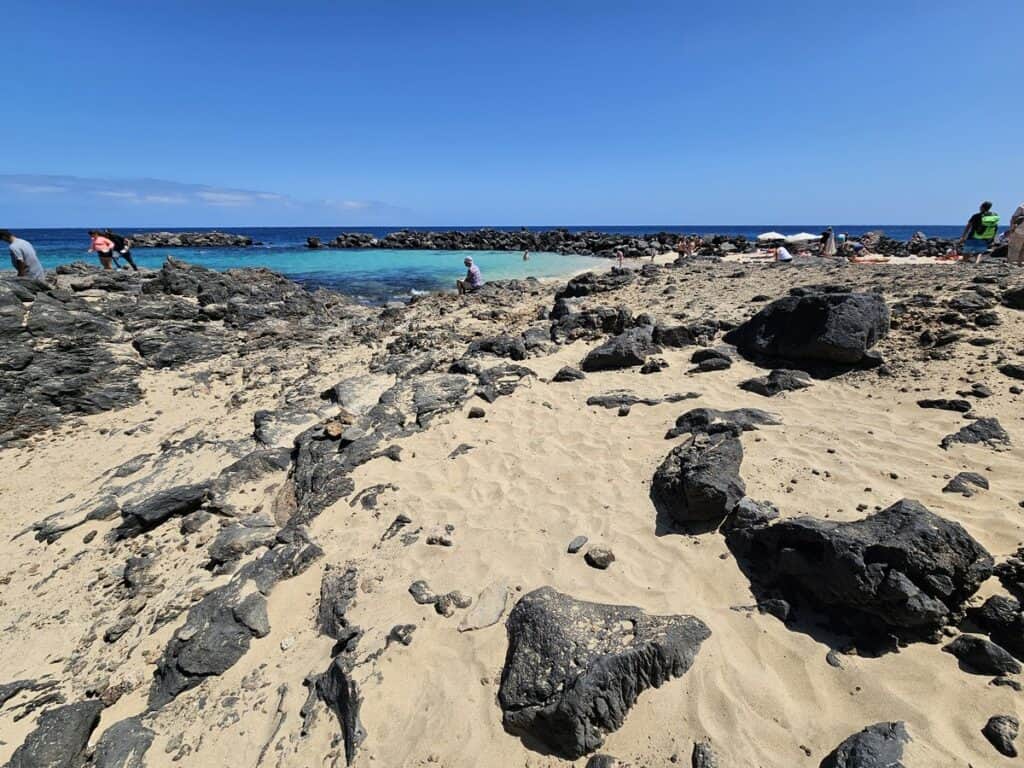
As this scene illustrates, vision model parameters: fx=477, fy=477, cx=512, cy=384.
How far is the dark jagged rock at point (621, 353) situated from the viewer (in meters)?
8.15

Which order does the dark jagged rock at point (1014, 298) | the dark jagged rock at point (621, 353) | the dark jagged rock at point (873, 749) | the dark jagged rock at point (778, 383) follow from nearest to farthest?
the dark jagged rock at point (873, 749)
the dark jagged rock at point (778, 383)
the dark jagged rock at point (1014, 298)
the dark jagged rock at point (621, 353)

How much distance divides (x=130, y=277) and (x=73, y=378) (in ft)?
27.3

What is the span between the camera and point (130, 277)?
15.3 m

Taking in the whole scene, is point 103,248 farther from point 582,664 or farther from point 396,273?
point 582,664

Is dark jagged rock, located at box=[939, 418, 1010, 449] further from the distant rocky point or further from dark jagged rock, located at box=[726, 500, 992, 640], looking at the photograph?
the distant rocky point

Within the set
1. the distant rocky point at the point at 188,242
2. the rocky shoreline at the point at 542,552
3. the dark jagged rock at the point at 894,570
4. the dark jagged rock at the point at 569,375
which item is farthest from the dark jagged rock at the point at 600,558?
the distant rocky point at the point at 188,242

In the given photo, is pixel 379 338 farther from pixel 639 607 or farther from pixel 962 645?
pixel 962 645

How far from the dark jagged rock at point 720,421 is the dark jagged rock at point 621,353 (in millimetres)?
2431

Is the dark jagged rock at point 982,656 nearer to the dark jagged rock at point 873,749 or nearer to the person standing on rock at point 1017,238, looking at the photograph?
the dark jagged rock at point 873,749

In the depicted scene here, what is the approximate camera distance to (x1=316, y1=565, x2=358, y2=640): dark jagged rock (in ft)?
12.4

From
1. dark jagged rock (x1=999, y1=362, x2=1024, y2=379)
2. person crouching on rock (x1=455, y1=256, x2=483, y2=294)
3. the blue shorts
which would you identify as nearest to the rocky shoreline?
dark jagged rock (x1=999, y1=362, x2=1024, y2=379)

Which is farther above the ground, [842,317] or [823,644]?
[842,317]

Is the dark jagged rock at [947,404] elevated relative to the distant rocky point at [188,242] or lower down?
elevated

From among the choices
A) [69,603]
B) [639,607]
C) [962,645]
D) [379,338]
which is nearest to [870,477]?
[962,645]
